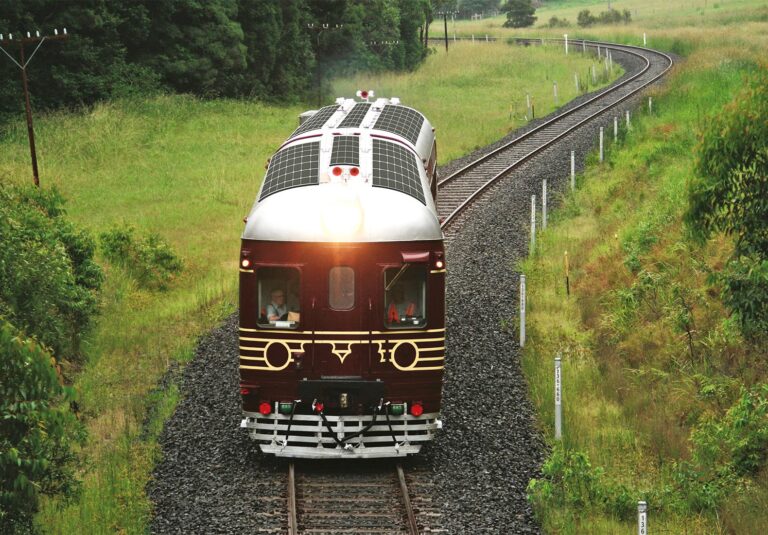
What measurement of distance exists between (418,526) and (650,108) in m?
27.2

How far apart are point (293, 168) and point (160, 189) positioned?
19739mm

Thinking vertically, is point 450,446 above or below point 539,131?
above

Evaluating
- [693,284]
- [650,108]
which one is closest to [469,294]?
[693,284]

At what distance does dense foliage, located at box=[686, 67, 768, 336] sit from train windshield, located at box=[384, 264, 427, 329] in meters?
3.07

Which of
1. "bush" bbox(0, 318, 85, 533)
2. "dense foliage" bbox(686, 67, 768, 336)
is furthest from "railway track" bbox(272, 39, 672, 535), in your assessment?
"dense foliage" bbox(686, 67, 768, 336)

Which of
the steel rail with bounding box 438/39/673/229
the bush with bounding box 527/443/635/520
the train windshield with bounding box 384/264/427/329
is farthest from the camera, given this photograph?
the steel rail with bounding box 438/39/673/229

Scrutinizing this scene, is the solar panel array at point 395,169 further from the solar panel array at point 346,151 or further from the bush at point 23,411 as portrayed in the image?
the bush at point 23,411

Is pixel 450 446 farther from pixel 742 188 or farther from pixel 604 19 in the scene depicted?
pixel 604 19

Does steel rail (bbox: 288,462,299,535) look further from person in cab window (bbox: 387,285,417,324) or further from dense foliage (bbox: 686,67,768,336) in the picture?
dense foliage (bbox: 686,67,768,336)

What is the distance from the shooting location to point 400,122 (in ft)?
55.2

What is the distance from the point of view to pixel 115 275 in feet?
72.6

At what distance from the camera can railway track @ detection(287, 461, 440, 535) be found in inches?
440

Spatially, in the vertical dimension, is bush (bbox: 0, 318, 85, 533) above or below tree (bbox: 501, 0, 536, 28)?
above

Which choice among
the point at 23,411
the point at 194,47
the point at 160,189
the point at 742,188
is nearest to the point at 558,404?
the point at 742,188
